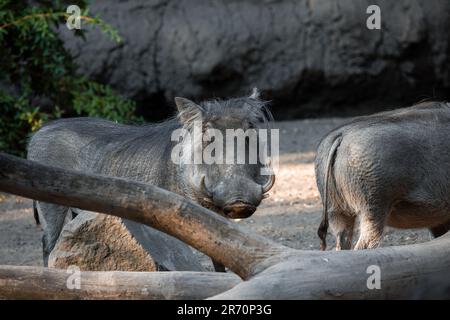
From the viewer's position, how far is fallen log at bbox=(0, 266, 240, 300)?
9.42ft

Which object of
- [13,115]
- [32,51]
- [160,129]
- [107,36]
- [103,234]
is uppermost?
[107,36]

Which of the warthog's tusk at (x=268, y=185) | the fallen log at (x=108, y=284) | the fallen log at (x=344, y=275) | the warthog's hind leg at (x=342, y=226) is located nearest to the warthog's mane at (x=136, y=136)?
the warthog's tusk at (x=268, y=185)

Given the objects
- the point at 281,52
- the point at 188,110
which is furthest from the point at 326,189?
the point at 281,52

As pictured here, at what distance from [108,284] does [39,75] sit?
13.8ft

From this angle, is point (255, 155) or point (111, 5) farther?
point (111, 5)

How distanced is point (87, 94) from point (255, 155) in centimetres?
352

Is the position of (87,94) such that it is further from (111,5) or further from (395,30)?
(395,30)

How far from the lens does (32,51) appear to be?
6.79 meters

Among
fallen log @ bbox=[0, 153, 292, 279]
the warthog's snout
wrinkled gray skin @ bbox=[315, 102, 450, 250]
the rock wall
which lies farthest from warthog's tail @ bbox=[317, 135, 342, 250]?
the rock wall

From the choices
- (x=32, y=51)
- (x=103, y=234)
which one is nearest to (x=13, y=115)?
(x=32, y=51)

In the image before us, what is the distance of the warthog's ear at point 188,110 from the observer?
3670 millimetres

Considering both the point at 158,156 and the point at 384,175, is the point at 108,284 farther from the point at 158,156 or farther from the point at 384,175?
the point at 384,175
